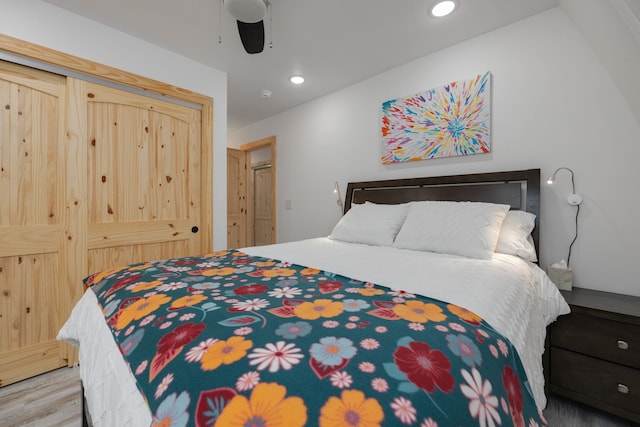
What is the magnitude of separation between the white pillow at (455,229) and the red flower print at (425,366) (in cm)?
127

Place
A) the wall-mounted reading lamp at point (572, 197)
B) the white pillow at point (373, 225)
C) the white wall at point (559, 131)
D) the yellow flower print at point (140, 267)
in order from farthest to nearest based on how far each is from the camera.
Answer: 1. the white pillow at point (373, 225)
2. the wall-mounted reading lamp at point (572, 197)
3. the white wall at point (559, 131)
4. the yellow flower print at point (140, 267)

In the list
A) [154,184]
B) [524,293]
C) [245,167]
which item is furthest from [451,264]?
[245,167]

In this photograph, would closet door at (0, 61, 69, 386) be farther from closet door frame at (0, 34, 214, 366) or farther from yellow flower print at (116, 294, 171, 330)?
yellow flower print at (116, 294, 171, 330)

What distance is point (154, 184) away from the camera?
8.12 feet

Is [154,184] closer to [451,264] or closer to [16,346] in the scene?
[16,346]

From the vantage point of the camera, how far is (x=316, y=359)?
594 mm

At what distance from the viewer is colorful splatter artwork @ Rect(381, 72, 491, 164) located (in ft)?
7.29

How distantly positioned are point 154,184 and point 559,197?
3149 mm

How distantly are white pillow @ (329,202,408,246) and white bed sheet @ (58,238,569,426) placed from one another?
0.37 metres

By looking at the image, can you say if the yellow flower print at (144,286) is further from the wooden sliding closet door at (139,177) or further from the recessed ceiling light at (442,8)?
the recessed ceiling light at (442,8)

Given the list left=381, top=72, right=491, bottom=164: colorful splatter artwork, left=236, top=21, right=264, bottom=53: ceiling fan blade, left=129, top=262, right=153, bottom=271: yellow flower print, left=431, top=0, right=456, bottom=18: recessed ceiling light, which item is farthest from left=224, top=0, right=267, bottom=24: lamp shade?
left=381, top=72, right=491, bottom=164: colorful splatter artwork

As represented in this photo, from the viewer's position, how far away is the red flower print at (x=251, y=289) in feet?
3.44

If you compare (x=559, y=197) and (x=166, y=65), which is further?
(x=166, y=65)

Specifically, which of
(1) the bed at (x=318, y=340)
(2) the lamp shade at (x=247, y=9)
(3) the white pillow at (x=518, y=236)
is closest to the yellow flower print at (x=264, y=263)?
(1) the bed at (x=318, y=340)
